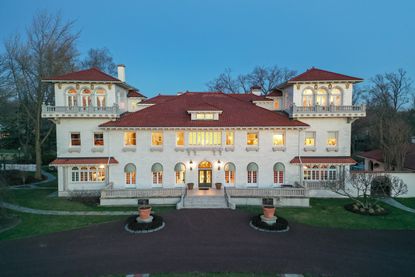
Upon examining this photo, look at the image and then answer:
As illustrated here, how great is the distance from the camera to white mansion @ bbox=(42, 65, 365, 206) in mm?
25219

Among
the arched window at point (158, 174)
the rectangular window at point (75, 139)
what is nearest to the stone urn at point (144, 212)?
the arched window at point (158, 174)

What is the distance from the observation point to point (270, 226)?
17203 mm

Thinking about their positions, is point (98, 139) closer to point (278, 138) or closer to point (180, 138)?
point (180, 138)

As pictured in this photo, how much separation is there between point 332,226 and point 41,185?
34956 millimetres

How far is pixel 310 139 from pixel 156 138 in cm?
1737

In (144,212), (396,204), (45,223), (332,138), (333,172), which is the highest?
(332,138)

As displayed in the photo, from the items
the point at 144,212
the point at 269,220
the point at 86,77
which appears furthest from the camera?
the point at 86,77

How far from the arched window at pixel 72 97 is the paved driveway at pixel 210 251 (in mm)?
14494

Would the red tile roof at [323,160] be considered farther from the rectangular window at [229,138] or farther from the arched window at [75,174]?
the arched window at [75,174]

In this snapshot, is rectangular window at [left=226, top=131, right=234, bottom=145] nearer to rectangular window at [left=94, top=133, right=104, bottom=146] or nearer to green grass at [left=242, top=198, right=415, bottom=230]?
green grass at [left=242, top=198, right=415, bottom=230]

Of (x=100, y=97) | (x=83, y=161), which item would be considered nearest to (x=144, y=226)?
(x=83, y=161)

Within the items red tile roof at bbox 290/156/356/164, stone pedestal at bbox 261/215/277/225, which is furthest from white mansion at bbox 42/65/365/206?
stone pedestal at bbox 261/215/277/225

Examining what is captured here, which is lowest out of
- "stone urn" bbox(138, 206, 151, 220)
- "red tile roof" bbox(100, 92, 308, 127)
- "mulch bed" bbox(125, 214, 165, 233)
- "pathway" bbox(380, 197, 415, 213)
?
"pathway" bbox(380, 197, 415, 213)

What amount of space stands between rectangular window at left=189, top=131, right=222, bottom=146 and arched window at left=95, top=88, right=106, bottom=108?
10429 mm
